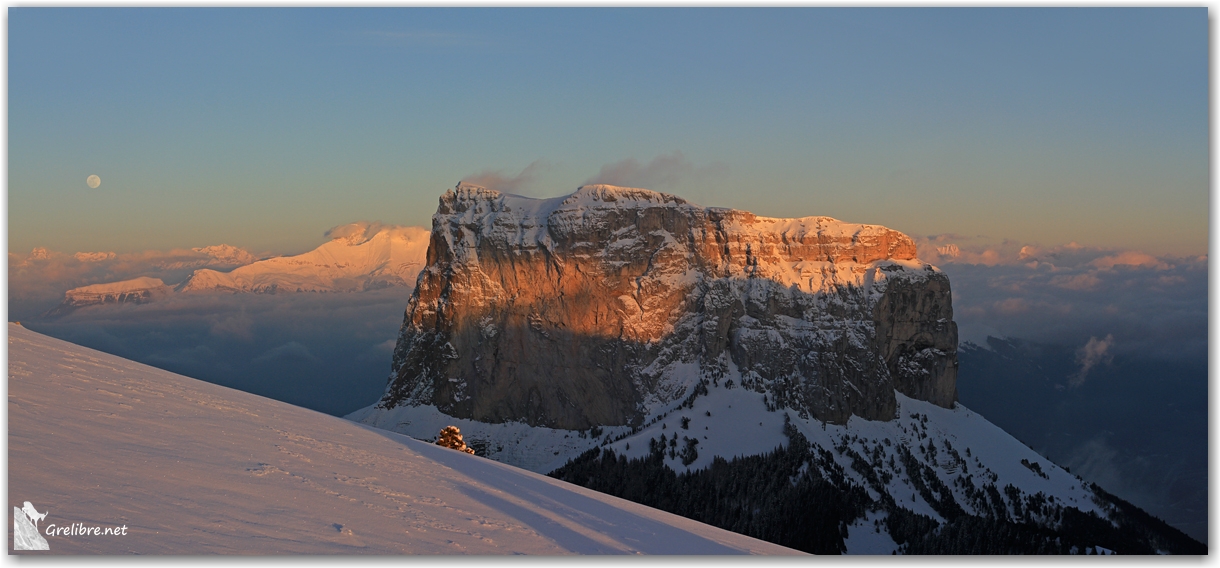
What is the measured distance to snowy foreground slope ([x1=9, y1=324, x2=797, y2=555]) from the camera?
2100 centimetres

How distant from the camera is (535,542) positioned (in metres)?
26.0

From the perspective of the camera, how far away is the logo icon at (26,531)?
1912cm

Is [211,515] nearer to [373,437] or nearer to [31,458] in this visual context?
[31,458]

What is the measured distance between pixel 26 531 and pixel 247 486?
5.64m

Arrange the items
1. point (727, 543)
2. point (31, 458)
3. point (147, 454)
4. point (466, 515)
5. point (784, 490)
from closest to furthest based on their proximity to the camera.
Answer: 1. point (31, 458)
2. point (147, 454)
3. point (466, 515)
4. point (727, 543)
5. point (784, 490)

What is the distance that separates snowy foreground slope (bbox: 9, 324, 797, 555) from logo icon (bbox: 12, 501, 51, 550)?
16 cm

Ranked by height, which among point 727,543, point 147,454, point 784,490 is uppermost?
point 147,454

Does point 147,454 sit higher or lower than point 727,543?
higher

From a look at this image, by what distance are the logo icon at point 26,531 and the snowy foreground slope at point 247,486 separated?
160 millimetres

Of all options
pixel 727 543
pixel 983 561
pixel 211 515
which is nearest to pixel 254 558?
pixel 211 515

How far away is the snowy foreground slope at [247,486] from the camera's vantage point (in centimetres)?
2100

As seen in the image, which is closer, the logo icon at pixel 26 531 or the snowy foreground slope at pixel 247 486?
the logo icon at pixel 26 531

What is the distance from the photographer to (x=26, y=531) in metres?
19.2

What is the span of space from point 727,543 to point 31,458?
65.1 ft
